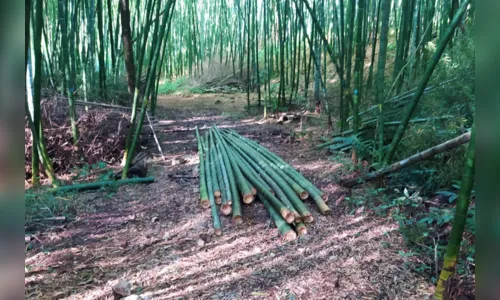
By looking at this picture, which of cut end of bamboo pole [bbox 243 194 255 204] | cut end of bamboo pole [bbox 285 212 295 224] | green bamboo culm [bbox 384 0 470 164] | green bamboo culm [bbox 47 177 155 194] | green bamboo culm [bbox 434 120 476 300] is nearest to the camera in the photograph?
green bamboo culm [bbox 434 120 476 300]

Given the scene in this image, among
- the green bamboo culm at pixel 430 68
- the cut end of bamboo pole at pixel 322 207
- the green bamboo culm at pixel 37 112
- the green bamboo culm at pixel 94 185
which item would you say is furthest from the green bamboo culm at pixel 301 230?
the green bamboo culm at pixel 37 112

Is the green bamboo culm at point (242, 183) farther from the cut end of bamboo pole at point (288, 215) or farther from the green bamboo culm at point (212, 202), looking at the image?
the cut end of bamboo pole at point (288, 215)

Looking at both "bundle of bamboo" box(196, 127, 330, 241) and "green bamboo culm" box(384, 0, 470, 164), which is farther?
"bundle of bamboo" box(196, 127, 330, 241)

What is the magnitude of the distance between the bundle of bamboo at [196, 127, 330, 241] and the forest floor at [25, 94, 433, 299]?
0.27 feet

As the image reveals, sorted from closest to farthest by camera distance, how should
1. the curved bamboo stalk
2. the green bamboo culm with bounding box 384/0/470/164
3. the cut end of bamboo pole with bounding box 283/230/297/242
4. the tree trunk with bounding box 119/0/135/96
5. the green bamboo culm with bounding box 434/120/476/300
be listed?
the green bamboo culm with bounding box 434/120/476/300 < the curved bamboo stalk < the green bamboo culm with bounding box 384/0/470/164 < the cut end of bamboo pole with bounding box 283/230/297/242 < the tree trunk with bounding box 119/0/135/96

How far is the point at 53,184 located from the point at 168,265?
1.88 m

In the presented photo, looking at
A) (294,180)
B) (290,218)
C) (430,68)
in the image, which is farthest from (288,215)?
(430,68)

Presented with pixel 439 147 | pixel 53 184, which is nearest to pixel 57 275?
pixel 53 184

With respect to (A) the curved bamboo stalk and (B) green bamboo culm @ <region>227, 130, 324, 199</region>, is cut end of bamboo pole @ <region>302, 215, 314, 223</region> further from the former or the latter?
(A) the curved bamboo stalk

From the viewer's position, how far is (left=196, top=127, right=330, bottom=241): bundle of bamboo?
2480 millimetres

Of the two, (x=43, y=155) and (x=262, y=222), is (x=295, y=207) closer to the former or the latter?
(x=262, y=222)

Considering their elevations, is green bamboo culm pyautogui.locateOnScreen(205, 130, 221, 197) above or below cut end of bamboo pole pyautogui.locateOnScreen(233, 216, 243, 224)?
above

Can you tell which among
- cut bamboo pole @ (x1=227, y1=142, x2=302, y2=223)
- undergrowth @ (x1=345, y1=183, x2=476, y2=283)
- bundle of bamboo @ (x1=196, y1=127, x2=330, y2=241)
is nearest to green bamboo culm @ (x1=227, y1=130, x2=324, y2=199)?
bundle of bamboo @ (x1=196, y1=127, x2=330, y2=241)
